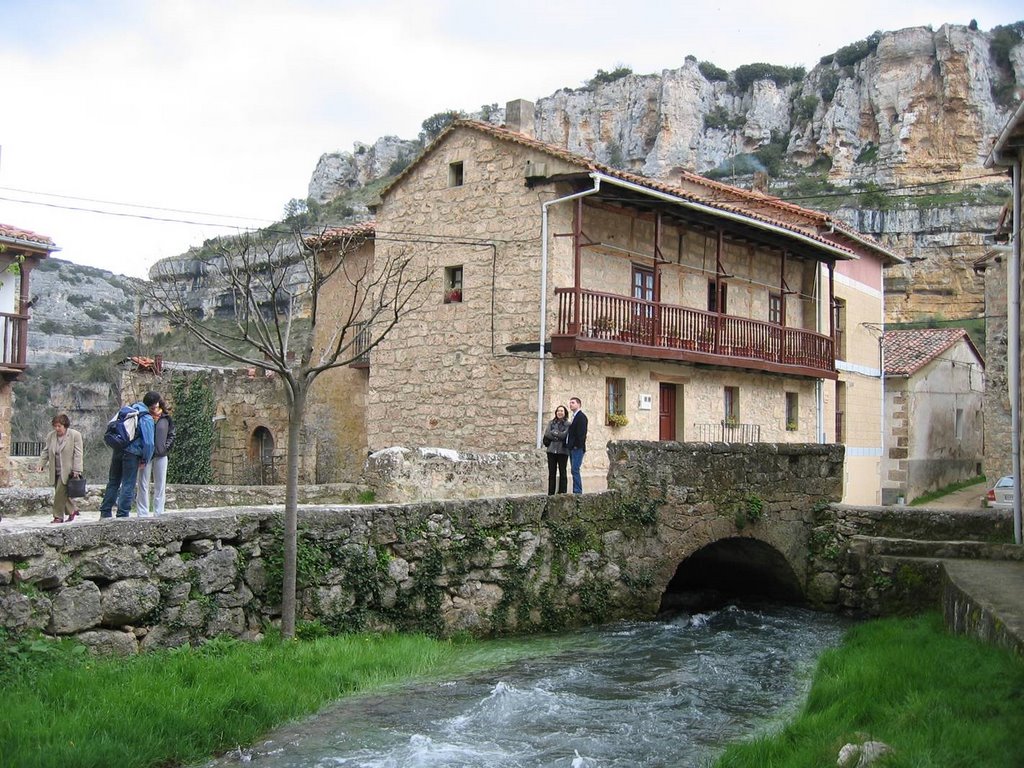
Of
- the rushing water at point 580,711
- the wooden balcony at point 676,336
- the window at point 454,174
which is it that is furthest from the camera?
the window at point 454,174

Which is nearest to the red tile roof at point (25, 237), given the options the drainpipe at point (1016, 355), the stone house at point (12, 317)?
the stone house at point (12, 317)

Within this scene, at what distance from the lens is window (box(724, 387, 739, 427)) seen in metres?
21.7

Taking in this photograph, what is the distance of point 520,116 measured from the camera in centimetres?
2075

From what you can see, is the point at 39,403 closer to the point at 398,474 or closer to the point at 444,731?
the point at 398,474

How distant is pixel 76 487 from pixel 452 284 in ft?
36.7


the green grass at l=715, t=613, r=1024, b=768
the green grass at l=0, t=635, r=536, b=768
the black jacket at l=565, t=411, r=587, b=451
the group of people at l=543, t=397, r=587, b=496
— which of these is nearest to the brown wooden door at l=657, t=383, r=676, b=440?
the group of people at l=543, t=397, r=587, b=496

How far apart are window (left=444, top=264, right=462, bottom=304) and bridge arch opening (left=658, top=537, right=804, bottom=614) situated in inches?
267

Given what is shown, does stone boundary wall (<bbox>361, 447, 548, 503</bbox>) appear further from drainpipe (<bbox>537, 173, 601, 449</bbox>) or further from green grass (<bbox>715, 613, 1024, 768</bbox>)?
green grass (<bbox>715, 613, 1024, 768</bbox>)

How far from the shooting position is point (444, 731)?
7367mm

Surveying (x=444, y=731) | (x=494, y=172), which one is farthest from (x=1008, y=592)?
(x=494, y=172)

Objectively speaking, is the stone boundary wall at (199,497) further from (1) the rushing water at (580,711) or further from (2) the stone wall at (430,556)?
(1) the rushing water at (580,711)

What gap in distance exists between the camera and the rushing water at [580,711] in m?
6.82

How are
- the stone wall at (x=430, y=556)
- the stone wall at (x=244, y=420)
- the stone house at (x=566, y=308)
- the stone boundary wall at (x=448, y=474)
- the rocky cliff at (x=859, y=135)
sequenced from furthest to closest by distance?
the rocky cliff at (x=859, y=135), the stone wall at (x=244, y=420), the stone house at (x=566, y=308), the stone boundary wall at (x=448, y=474), the stone wall at (x=430, y=556)

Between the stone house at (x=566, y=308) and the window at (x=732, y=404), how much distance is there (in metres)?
0.04
